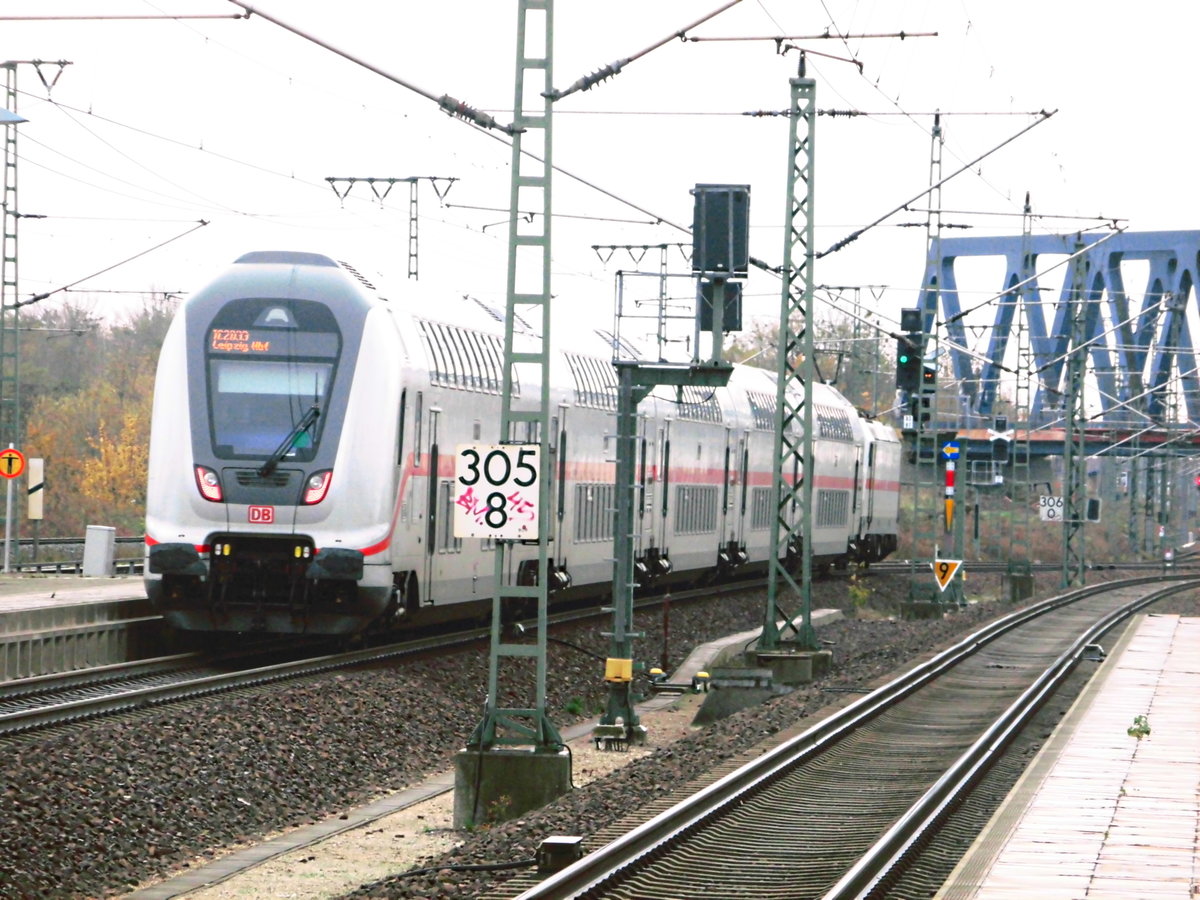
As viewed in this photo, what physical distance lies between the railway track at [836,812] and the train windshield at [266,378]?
6.42m

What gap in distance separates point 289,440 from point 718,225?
574 centimetres

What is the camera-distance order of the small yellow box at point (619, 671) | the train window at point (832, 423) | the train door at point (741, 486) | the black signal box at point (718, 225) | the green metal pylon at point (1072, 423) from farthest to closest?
the green metal pylon at point (1072, 423) → the train window at point (832, 423) → the train door at point (741, 486) → the black signal box at point (718, 225) → the small yellow box at point (619, 671)

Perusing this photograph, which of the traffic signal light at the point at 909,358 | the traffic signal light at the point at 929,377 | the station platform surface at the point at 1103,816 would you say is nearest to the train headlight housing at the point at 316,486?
the station platform surface at the point at 1103,816

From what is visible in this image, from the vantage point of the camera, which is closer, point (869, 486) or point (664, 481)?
point (664, 481)

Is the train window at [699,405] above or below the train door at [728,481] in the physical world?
above

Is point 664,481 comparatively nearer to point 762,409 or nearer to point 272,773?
point 762,409

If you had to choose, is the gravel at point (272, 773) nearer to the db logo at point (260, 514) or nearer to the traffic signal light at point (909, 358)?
the db logo at point (260, 514)

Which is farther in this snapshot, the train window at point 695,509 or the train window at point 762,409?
the train window at point 762,409

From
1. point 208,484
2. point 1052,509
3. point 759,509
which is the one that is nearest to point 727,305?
point 208,484

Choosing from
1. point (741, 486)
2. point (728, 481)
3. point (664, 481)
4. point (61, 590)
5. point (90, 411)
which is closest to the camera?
point (61, 590)

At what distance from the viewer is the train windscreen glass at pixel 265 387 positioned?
2120 cm

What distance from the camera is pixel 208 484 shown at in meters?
21.2

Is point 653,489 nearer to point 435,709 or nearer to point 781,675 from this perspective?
point 781,675

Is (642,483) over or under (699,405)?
under
